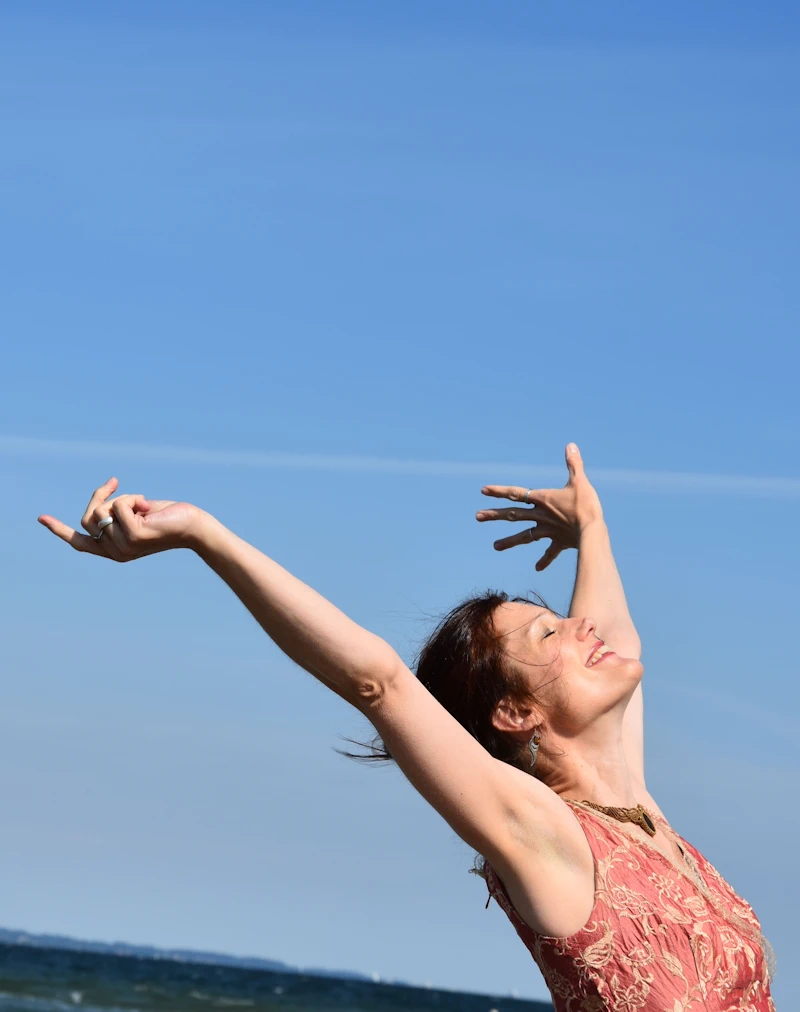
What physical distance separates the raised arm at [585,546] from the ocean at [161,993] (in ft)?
131

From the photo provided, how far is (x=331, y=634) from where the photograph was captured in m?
2.98

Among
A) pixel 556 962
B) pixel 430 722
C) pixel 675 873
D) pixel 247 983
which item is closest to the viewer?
pixel 430 722

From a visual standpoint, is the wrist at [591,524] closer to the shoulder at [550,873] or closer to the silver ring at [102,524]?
the shoulder at [550,873]

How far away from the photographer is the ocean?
46781mm

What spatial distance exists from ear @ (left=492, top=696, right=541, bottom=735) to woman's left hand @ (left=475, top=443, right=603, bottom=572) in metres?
1.29

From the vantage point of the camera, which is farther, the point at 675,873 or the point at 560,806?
the point at 675,873

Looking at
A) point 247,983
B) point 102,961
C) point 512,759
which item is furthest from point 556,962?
point 102,961

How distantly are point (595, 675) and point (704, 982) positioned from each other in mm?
848

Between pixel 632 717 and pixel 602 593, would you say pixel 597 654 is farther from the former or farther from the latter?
pixel 602 593

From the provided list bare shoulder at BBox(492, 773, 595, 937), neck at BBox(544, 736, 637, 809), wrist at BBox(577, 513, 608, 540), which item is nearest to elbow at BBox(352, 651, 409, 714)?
bare shoulder at BBox(492, 773, 595, 937)

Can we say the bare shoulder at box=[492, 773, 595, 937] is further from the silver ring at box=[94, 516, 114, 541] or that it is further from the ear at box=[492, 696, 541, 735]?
the silver ring at box=[94, 516, 114, 541]

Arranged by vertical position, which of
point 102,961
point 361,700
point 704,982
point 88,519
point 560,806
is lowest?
point 102,961

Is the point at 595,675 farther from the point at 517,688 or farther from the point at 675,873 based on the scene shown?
the point at 675,873

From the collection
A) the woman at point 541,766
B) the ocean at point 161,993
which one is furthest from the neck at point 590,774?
the ocean at point 161,993
